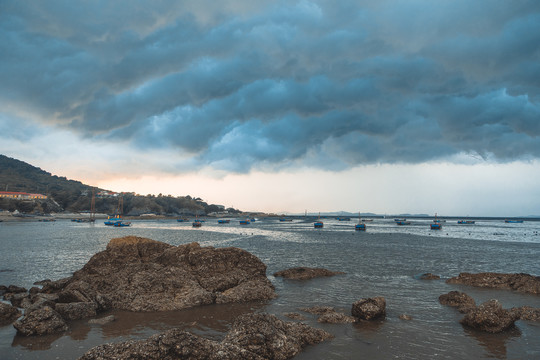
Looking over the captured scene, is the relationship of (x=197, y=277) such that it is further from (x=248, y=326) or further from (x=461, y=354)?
(x=461, y=354)

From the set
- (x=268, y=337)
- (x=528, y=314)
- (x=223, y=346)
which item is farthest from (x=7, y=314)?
(x=528, y=314)

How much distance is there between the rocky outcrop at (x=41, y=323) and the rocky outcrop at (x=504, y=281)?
24957 mm

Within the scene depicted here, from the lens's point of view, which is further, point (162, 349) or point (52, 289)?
point (52, 289)

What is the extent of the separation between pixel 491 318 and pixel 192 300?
45.0 feet

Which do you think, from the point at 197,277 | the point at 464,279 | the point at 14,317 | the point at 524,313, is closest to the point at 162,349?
the point at 14,317

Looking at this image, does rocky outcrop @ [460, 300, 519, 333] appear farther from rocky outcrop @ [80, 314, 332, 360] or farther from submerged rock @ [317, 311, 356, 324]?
rocky outcrop @ [80, 314, 332, 360]

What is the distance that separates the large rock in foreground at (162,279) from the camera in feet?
51.4

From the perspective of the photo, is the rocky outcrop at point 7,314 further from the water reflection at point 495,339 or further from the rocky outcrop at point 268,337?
the water reflection at point 495,339

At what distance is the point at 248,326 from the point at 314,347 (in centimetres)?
259

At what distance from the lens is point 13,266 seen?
95.3 feet

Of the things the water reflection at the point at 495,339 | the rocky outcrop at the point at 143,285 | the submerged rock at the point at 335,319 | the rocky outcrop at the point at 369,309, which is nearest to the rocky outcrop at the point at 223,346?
the submerged rock at the point at 335,319

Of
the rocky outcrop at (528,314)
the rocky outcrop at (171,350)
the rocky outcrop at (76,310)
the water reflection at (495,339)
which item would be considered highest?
the rocky outcrop at (171,350)

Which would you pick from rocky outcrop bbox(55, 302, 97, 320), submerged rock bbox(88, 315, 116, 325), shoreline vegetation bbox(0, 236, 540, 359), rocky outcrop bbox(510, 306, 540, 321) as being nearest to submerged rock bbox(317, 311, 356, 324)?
shoreline vegetation bbox(0, 236, 540, 359)

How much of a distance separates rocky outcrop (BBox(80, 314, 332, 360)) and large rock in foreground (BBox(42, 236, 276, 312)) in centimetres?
666
